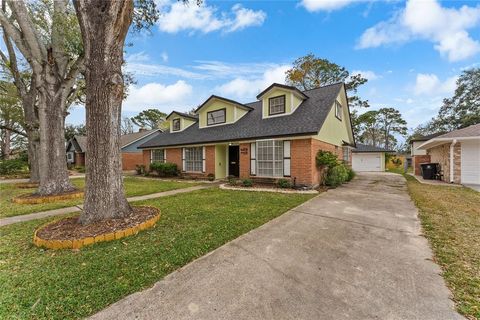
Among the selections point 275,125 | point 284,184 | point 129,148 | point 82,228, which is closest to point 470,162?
point 284,184

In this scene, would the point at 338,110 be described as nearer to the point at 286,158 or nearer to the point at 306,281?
the point at 286,158

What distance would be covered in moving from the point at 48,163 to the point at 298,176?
10.3 m

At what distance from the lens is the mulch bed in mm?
3580

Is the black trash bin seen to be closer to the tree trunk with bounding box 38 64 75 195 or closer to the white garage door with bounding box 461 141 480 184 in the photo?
the white garage door with bounding box 461 141 480 184

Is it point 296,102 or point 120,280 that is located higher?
point 296,102

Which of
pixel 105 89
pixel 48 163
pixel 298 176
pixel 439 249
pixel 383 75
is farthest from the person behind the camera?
pixel 383 75

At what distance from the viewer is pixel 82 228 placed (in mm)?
3844

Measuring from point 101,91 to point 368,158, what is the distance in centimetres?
2641

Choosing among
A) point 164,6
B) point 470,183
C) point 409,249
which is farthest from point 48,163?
point 470,183

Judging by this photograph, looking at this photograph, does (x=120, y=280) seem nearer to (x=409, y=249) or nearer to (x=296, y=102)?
(x=409, y=249)

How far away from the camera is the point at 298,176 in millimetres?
9430

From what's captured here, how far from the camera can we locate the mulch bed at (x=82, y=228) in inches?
141

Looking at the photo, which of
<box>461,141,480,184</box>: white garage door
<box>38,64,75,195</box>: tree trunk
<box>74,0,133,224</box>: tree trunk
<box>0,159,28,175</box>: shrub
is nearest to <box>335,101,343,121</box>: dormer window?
<box>461,141,480,184</box>: white garage door

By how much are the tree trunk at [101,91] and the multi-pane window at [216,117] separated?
9959 mm
